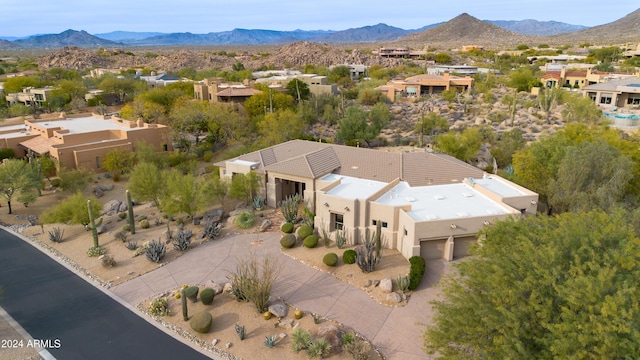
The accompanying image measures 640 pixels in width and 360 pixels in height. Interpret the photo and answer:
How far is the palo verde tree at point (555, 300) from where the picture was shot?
36.6ft

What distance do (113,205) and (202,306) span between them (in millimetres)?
16717

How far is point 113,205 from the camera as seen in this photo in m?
32.7

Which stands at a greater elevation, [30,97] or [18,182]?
[30,97]

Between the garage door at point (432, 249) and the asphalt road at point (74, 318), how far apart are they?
1242 centimetres

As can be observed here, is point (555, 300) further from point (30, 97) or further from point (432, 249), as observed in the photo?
point (30, 97)

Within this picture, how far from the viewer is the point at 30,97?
227 ft

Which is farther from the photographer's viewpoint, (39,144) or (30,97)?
(30,97)

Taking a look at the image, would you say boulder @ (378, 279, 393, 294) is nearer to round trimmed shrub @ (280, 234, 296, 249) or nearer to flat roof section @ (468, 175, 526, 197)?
round trimmed shrub @ (280, 234, 296, 249)

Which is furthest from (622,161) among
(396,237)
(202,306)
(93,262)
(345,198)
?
(93,262)

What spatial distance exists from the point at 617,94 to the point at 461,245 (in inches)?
2117

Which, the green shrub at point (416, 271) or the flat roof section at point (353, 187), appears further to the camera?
the flat roof section at point (353, 187)

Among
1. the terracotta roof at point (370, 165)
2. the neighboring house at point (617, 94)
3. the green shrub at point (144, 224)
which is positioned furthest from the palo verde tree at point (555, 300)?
the neighboring house at point (617, 94)

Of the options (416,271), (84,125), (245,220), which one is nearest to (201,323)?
(416,271)

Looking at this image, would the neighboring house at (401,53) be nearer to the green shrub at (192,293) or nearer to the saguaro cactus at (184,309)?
the green shrub at (192,293)
